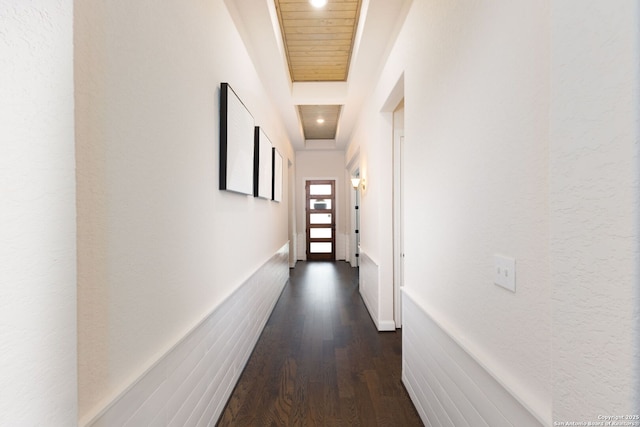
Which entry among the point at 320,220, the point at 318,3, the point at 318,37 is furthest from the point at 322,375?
the point at 320,220

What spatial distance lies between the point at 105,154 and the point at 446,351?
162cm

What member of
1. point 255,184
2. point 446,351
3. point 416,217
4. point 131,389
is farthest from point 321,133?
point 131,389

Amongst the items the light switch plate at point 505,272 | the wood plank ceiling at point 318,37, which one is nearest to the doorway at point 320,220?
the wood plank ceiling at point 318,37

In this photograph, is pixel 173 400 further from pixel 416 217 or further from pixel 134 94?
pixel 416 217

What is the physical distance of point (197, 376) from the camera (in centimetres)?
154

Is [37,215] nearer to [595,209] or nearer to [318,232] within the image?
[595,209]

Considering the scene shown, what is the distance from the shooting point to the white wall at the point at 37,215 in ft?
1.79

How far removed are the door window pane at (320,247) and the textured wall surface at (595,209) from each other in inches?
276

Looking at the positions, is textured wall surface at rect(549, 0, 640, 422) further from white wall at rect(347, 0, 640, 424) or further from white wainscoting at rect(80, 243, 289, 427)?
white wainscoting at rect(80, 243, 289, 427)

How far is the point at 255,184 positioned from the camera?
2830 millimetres

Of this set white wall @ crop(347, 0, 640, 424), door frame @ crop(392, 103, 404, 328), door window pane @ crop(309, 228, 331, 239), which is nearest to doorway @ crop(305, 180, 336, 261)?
door window pane @ crop(309, 228, 331, 239)

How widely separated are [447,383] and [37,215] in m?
1.68

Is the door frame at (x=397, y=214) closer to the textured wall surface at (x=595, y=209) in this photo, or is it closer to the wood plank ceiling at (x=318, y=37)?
the wood plank ceiling at (x=318, y=37)

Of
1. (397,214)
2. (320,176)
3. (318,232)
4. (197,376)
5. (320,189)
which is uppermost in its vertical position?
(320,176)
